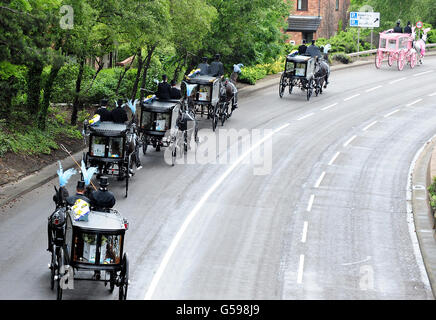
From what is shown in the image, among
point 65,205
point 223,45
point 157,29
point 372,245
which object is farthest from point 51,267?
point 223,45

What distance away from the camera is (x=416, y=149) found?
3381 cm

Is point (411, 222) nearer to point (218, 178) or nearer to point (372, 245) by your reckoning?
point (372, 245)

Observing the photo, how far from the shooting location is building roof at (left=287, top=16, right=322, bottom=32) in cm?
6675

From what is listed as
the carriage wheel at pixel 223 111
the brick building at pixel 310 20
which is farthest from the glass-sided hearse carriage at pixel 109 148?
the brick building at pixel 310 20

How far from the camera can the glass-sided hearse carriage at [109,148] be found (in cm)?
2578

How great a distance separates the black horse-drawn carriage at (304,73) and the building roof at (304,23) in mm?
24389

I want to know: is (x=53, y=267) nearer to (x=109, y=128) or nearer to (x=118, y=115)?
(x=109, y=128)

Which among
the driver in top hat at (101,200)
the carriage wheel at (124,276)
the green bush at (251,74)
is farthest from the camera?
the green bush at (251,74)

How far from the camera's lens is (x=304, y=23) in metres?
67.2

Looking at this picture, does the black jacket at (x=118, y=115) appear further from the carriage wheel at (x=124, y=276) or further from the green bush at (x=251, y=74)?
the green bush at (x=251, y=74)

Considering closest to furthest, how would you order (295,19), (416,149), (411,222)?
(411,222) → (416,149) → (295,19)

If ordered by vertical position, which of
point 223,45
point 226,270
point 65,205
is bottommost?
point 226,270

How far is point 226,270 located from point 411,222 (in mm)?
7279

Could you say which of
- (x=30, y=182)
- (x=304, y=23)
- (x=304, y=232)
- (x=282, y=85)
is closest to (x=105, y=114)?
(x=30, y=182)
